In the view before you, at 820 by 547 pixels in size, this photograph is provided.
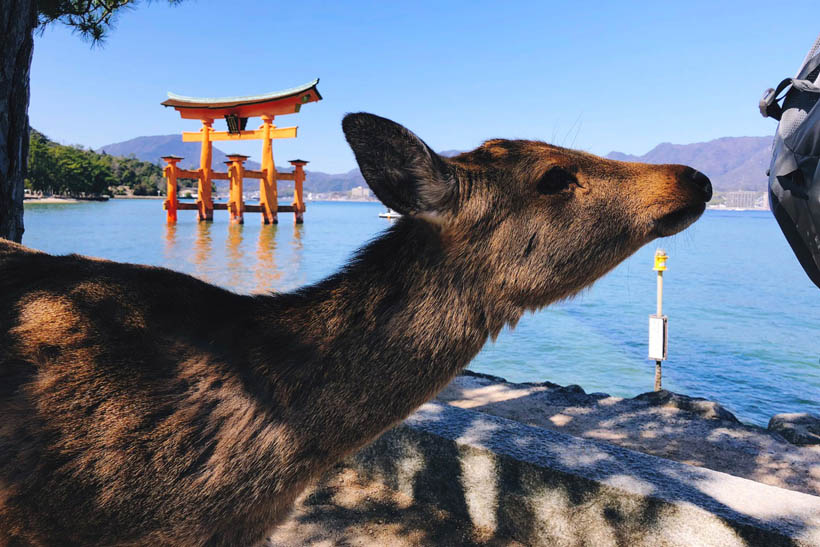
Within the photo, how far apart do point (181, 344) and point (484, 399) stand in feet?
17.7

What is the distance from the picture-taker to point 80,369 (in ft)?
5.20

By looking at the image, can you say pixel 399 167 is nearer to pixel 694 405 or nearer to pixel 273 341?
pixel 273 341

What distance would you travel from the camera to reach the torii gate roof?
26578 millimetres

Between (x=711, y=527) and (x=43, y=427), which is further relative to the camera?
(x=711, y=527)

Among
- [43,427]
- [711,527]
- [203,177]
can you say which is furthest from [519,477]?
[203,177]

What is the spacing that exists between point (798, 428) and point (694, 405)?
108cm

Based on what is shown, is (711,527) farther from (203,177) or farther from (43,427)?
(203,177)

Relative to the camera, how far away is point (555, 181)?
1.92 metres

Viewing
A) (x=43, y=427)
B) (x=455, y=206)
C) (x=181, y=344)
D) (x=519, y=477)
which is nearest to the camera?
(x=43, y=427)

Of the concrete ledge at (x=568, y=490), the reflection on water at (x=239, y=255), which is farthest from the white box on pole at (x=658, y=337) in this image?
the reflection on water at (x=239, y=255)

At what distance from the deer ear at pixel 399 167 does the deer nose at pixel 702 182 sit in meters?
0.79

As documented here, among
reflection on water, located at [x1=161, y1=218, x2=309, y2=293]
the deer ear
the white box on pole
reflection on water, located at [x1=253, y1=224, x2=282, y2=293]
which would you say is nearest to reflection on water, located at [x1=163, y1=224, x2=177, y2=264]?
reflection on water, located at [x1=161, y1=218, x2=309, y2=293]

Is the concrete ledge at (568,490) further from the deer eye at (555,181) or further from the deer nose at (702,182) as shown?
the deer eye at (555,181)

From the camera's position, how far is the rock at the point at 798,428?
5.87 m
